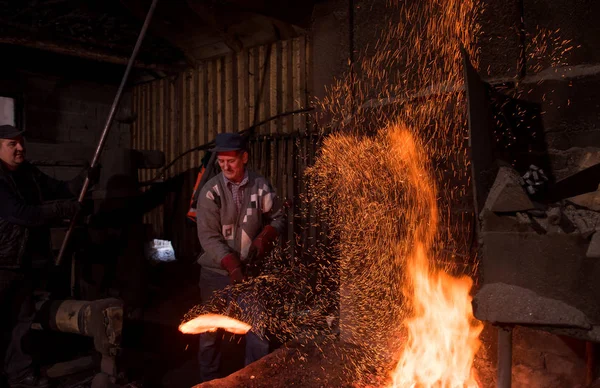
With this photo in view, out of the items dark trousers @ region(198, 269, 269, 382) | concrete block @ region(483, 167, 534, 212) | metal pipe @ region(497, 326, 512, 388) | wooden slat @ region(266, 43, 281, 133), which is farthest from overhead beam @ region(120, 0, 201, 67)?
metal pipe @ region(497, 326, 512, 388)

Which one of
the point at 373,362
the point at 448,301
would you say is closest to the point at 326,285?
the point at 373,362

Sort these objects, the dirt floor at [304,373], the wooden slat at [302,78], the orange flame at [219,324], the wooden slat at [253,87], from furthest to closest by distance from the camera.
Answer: the wooden slat at [253,87], the wooden slat at [302,78], the orange flame at [219,324], the dirt floor at [304,373]

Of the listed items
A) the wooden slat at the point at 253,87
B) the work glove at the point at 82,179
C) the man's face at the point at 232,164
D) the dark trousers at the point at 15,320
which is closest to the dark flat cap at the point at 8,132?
the work glove at the point at 82,179

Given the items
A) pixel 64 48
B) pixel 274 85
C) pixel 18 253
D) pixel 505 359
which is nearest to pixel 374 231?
pixel 505 359

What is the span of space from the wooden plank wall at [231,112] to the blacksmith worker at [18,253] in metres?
3.69

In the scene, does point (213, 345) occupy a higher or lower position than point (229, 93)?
lower

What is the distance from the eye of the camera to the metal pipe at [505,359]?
283 cm

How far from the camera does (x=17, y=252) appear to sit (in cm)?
452

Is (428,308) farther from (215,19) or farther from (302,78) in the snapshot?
(215,19)

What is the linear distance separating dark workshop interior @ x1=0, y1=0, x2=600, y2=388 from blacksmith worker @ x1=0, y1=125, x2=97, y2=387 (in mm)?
21

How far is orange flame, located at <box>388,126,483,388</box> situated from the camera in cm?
356

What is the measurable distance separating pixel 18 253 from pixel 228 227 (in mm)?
2371

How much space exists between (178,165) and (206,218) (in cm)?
658

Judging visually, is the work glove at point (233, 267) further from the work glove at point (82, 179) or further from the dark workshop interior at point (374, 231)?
the work glove at point (82, 179)
